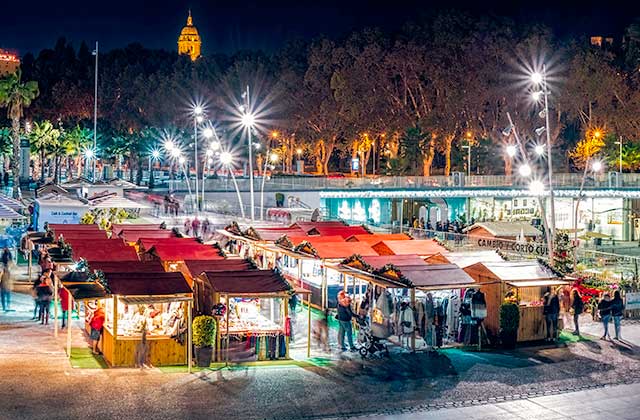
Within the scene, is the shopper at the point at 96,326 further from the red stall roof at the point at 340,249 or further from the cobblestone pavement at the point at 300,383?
the red stall roof at the point at 340,249

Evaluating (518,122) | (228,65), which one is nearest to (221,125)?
(228,65)

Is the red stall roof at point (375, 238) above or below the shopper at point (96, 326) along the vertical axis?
above

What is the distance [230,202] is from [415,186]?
1394cm

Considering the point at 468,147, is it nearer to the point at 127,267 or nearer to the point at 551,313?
the point at 551,313

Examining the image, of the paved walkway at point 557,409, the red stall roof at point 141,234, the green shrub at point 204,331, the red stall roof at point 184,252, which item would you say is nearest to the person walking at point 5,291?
the red stall roof at point 184,252

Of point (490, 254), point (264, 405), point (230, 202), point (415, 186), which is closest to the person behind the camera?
point (264, 405)

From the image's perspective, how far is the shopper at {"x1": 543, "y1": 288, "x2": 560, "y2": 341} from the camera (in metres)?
21.8

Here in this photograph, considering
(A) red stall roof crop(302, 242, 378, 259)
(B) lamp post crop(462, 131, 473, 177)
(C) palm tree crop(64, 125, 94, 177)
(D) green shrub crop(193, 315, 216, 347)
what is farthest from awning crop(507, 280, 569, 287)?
(C) palm tree crop(64, 125, 94, 177)

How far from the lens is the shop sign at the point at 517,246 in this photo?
34309 millimetres

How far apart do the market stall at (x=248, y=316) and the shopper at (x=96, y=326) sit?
89.4 inches

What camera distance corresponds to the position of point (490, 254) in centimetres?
2539

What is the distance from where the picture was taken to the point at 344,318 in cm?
2044

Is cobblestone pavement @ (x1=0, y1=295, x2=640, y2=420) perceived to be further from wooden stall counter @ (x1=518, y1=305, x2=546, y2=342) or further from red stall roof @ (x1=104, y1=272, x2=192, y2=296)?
red stall roof @ (x1=104, y1=272, x2=192, y2=296)

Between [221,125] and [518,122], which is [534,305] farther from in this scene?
[221,125]
